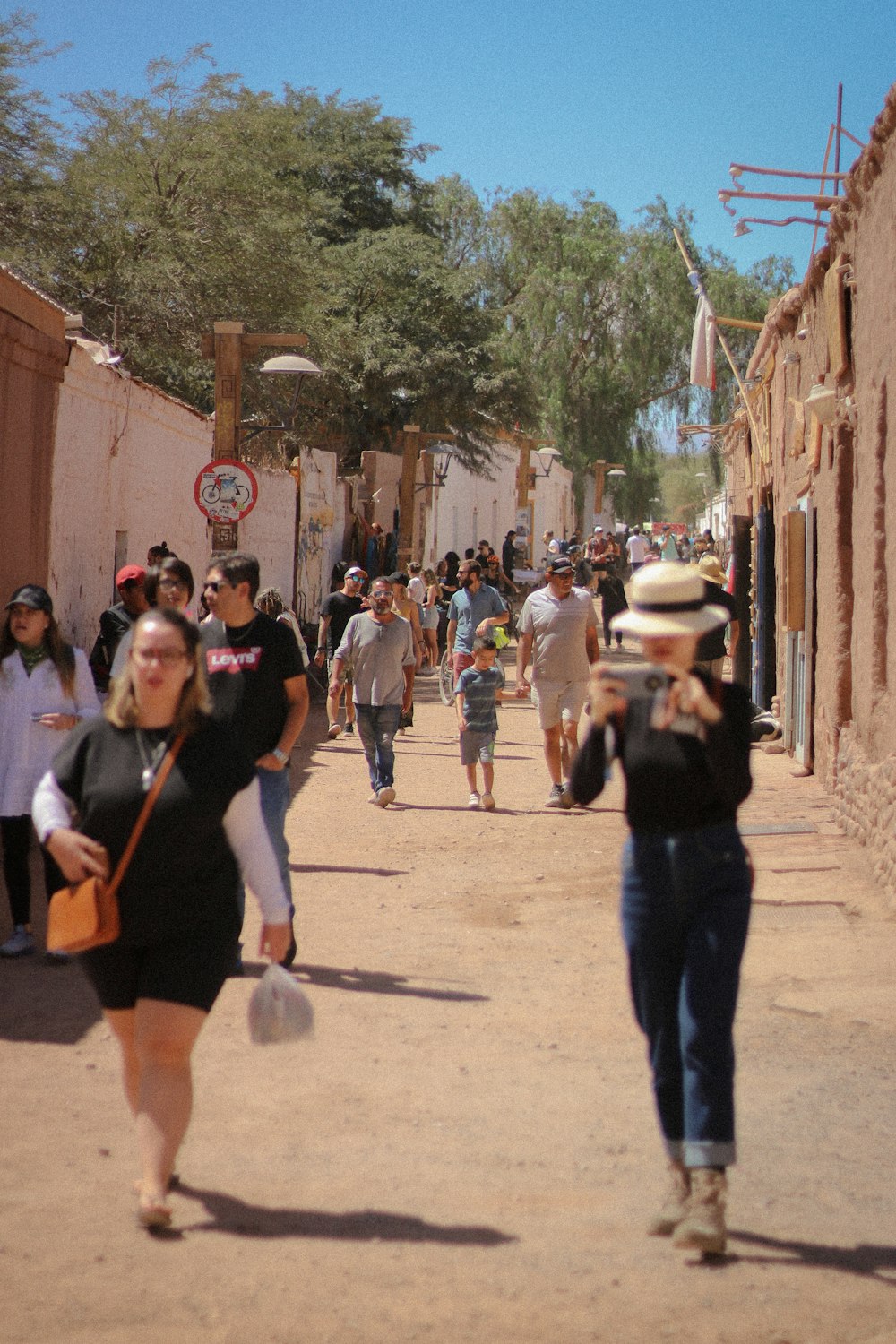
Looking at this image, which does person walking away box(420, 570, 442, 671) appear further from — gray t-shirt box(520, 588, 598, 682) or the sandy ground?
the sandy ground

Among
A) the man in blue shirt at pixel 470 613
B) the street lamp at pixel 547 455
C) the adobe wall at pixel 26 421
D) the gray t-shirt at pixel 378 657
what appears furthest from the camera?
the street lamp at pixel 547 455

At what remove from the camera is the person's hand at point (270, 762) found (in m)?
6.88

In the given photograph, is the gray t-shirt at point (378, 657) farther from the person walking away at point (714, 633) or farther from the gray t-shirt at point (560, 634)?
the person walking away at point (714, 633)

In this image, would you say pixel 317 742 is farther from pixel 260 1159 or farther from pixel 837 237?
pixel 260 1159

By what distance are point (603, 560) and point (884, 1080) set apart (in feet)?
64.6

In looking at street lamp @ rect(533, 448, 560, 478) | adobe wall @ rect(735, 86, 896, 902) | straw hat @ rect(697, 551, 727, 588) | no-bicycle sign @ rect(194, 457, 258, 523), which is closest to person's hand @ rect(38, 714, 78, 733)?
adobe wall @ rect(735, 86, 896, 902)

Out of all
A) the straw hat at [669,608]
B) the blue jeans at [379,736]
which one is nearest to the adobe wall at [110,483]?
the blue jeans at [379,736]

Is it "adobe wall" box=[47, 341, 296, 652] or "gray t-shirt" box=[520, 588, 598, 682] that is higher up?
"adobe wall" box=[47, 341, 296, 652]

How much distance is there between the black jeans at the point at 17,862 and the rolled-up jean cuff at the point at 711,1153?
13.3ft

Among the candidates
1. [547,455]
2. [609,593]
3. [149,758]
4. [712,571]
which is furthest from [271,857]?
[547,455]

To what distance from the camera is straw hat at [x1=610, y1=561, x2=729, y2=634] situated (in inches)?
173

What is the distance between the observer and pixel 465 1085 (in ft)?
19.1

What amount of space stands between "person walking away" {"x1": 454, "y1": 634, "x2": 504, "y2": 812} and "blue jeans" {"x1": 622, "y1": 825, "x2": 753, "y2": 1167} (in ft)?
25.9

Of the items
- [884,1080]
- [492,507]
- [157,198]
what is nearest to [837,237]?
[884,1080]
